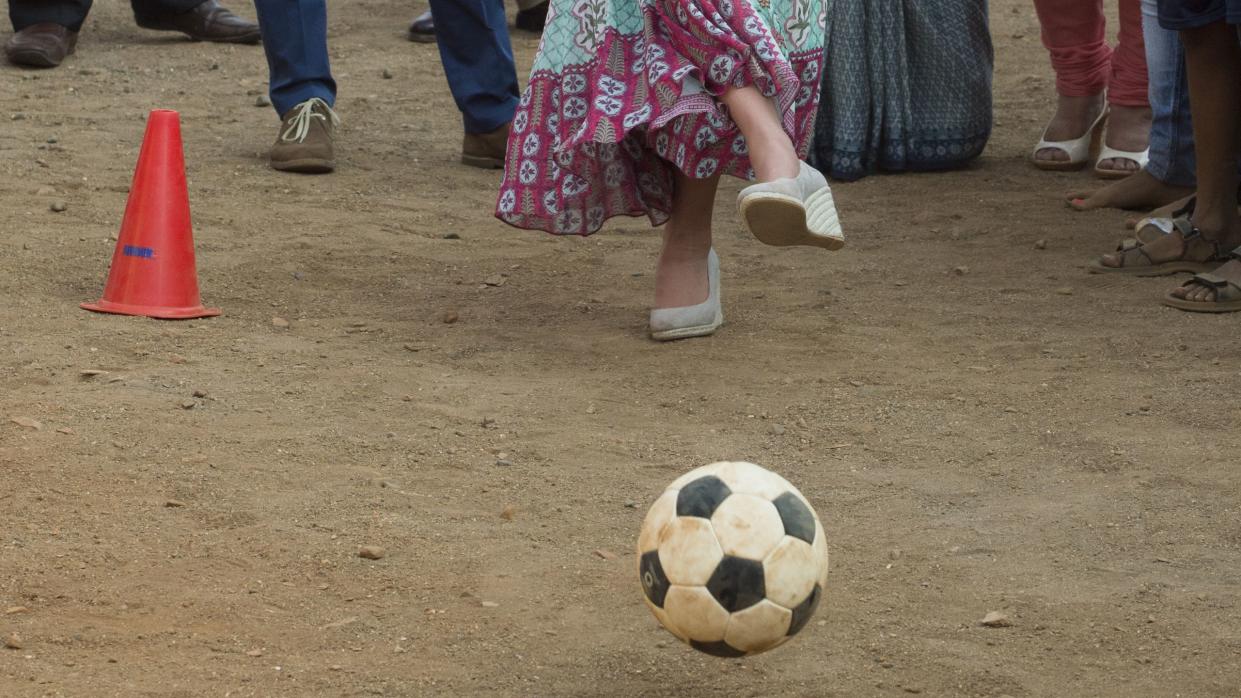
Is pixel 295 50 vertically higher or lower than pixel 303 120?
higher

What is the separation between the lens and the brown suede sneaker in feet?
17.7

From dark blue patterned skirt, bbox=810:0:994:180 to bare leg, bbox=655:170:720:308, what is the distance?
6.10 ft

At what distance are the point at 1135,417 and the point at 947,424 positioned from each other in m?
0.41

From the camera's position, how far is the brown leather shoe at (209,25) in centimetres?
743

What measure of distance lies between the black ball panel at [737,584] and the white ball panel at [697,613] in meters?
0.01

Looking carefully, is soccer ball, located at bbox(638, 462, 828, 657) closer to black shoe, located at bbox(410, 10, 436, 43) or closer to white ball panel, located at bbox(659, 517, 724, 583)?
white ball panel, located at bbox(659, 517, 724, 583)

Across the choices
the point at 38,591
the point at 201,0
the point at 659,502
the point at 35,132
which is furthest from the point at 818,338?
the point at 201,0

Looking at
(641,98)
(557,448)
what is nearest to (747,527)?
(557,448)

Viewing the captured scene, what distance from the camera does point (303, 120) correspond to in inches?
216

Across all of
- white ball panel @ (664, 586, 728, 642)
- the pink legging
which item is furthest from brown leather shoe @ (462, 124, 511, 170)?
white ball panel @ (664, 586, 728, 642)

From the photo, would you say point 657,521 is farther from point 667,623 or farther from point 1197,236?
point 1197,236

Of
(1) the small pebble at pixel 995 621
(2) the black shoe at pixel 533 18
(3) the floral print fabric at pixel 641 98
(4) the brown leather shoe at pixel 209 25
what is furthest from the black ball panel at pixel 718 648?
(2) the black shoe at pixel 533 18

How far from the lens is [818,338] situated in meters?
3.93

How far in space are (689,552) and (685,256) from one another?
1854 millimetres
